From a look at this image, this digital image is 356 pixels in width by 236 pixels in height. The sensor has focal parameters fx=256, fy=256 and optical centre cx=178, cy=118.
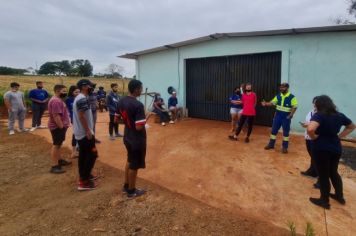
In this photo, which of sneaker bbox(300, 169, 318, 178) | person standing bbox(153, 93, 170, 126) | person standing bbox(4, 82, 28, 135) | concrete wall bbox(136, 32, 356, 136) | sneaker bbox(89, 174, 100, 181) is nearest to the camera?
sneaker bbox(89, 174, 100, 181)

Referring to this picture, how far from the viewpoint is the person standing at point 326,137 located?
329 cm

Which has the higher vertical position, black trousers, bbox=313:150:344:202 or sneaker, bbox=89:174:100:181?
black trousers, bbox=313:150:344:202

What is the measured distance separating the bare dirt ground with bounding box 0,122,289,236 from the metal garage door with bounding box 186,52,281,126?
18.6ft

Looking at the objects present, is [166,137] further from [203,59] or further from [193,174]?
[203,59]

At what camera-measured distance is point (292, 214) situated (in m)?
3.29

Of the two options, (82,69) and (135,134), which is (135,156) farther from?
(82,69)

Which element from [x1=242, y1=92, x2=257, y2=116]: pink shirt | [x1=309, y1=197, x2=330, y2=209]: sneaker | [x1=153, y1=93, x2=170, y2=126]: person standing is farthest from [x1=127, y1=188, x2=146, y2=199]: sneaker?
[x1=153, y1=93, x2=170, y2=126]: person standing

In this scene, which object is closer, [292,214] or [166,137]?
[292,214]

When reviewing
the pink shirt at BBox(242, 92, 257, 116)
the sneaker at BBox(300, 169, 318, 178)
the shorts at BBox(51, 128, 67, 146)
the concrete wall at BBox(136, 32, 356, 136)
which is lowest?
the sneaker at BBox(300, 169, 318, 178)

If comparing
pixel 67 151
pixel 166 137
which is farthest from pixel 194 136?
pixel 67 151

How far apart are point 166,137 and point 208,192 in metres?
3.73

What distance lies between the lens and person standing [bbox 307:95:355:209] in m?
3.29

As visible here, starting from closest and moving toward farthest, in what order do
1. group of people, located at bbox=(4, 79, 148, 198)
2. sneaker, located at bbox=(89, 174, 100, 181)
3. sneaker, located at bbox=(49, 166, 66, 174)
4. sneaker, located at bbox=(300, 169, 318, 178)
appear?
group of people, located at bbox=(4, 79, 148, 198), sneaker, located at bbox=(89, 174, 100, 181), sneaker, located at bbox=(300, 169, 318, 178), sneaker, located at bbox=(49, 166, 66, 174)

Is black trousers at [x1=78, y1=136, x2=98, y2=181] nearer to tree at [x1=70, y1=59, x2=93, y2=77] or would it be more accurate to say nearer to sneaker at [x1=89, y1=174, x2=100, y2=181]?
sneaker at [x1=89, y1=174, x2=100, y2=181]
